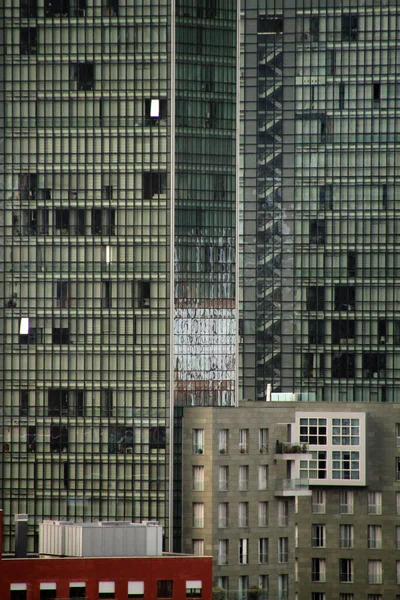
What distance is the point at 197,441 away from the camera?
652 ft

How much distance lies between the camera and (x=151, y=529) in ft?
576

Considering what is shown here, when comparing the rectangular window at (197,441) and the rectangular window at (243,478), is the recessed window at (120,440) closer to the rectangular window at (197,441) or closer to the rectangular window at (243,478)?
the rectangular window at (197,441)

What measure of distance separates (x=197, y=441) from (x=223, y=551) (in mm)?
11382

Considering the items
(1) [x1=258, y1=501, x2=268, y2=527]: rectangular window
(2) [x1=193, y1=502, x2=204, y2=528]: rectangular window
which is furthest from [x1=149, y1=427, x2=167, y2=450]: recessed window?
(1) [x1=258, y1=501, x2=268, y2=527]: rectangular window

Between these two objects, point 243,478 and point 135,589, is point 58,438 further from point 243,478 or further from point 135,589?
point 135,589

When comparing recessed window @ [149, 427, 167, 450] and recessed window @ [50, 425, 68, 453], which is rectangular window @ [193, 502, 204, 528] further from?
recessed window @ [50, 425, 68, 453]

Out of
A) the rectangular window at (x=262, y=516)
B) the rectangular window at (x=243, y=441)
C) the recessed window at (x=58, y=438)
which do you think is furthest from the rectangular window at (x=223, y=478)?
the recessed window at (x=58, y=438)

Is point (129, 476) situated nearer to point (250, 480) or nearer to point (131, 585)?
point (250, 480)

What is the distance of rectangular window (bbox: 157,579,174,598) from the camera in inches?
6826

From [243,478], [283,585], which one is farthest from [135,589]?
[283,585]

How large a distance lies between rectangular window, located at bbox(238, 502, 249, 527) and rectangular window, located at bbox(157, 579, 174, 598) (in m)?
24.1

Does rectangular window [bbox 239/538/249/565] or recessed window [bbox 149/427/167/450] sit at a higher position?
recessed window [bbox 149/427/167/450]

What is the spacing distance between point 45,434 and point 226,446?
18.2 meters

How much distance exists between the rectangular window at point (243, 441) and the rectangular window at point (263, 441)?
1.50 m
